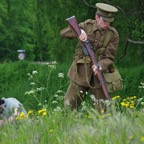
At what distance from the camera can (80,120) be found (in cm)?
642

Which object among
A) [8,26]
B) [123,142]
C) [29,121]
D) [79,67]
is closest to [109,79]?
[79,67]

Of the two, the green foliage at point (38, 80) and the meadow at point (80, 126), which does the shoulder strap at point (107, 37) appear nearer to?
the meadow at point (80, 126)

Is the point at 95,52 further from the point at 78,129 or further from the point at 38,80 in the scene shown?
the point at 38,80

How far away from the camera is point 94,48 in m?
8.48

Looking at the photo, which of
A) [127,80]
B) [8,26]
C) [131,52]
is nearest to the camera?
[127,80]

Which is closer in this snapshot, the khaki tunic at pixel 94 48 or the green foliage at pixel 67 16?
the khaki tunic at pixel 94 48

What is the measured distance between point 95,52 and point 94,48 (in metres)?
0.05

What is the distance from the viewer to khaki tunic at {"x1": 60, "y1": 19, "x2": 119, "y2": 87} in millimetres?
8406

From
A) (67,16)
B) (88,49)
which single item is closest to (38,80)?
(67,16)

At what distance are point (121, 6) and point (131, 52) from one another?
1664 mm

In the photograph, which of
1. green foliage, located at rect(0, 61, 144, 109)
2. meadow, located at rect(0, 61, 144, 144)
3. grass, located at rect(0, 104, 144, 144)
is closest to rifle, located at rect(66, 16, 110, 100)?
meadow, located at rect(0, 61, 144, 144)

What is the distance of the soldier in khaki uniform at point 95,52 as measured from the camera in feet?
27.3

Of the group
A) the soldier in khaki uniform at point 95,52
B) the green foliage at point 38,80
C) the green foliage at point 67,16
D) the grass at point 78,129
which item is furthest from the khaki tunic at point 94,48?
the green foliage at point 67,16

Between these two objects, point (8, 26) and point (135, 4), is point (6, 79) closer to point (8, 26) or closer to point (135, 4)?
point (135, 4)
